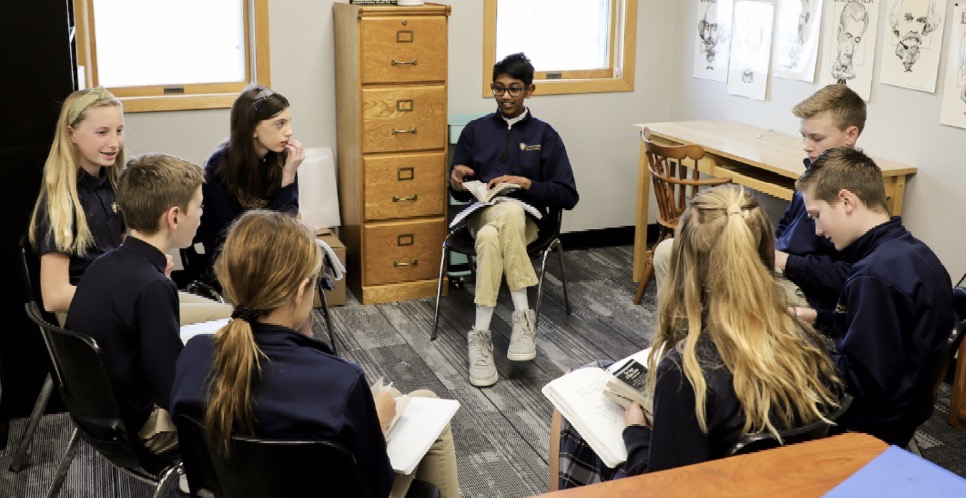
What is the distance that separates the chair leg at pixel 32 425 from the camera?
9.74ft

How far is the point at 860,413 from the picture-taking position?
233cm

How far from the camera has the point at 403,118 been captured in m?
4.46

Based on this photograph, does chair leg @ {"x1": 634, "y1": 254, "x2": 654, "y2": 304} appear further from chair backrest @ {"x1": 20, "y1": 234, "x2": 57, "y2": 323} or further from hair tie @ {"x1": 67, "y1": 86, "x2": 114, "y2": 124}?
chair backrest @ {"x1": 20, "y1": 234, "x2": 57, "y2": 323}

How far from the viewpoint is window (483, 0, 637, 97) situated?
16.9 feet

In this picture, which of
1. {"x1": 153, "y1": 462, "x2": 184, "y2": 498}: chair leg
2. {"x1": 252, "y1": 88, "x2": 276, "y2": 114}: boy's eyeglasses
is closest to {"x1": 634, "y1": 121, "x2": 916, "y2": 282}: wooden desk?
{"x1": 252, "y1": 88, "x2": 276, "y2": 114}: boy's eyeglasses

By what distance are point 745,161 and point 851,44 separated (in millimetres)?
713

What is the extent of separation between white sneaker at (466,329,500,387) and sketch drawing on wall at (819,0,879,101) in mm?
1938

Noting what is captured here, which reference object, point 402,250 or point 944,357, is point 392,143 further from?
point 944,357

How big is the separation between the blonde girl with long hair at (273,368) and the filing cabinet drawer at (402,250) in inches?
107

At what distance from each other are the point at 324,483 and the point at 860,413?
4.33 ft

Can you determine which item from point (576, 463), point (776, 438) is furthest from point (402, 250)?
point (776, 438)

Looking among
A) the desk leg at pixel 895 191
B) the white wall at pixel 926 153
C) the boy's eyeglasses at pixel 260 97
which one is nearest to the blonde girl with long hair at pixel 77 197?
the boy's eyeglasses at pixel 260 97

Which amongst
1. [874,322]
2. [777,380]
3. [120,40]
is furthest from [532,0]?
[777,380]

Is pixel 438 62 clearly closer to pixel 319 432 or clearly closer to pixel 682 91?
pixel 682 91
